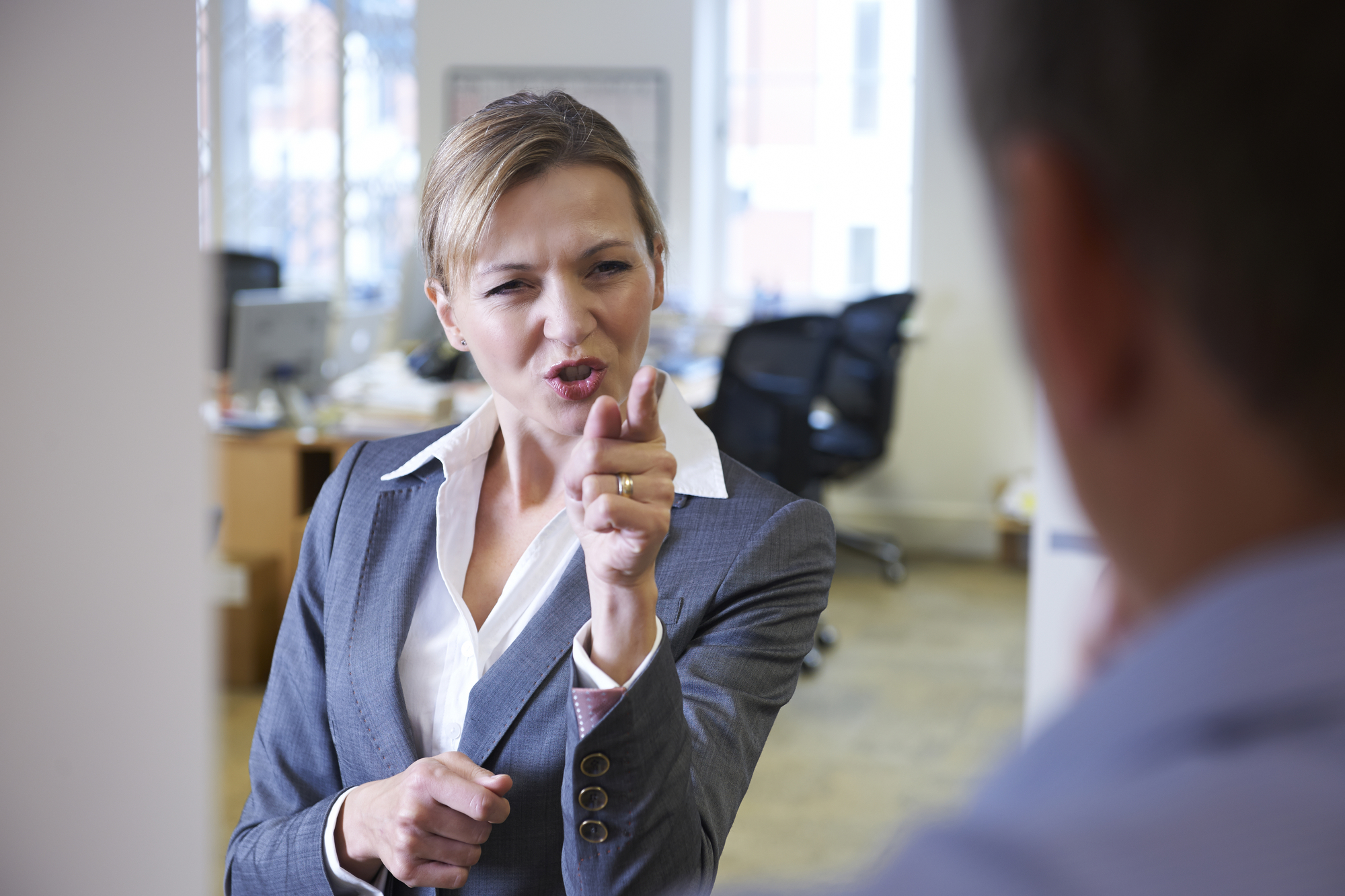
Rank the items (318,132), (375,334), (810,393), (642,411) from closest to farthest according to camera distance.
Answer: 1. (642,411)
2. (810,393)
3. (375,334)
4. (318,132)

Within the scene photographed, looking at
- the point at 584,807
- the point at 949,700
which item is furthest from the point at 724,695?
the point at 949,700

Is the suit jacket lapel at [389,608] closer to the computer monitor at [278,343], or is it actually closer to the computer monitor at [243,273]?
the computer monitor at [278,343]

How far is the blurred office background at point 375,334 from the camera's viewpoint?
133 cm

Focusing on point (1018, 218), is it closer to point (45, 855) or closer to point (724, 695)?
point (724, 695)

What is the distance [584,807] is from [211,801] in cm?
69

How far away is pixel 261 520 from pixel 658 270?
296 cm

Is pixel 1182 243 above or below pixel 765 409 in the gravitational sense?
above

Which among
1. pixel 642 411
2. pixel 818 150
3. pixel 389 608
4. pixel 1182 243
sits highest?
pixel 818 150

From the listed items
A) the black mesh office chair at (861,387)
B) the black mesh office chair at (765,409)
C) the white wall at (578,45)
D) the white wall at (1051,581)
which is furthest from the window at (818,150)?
the white wall at (1051,581)

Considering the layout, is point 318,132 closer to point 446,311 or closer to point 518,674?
point 446,311

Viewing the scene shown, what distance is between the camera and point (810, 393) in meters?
4.22

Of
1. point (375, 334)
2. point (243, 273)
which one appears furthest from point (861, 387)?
point (243, 273)

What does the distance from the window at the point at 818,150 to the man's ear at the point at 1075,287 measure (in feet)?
17.4

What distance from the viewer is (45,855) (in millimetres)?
1428
